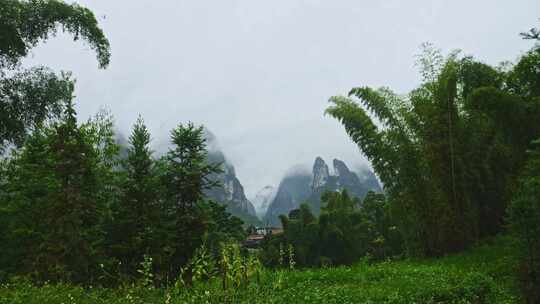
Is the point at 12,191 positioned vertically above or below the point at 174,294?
above

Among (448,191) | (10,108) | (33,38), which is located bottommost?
(448,191)

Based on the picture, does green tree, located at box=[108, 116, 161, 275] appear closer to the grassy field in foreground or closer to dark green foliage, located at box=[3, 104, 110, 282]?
dark green foliage, located at box=[3, 104, 110, 282]

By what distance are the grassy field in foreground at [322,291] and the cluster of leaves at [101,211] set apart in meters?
1.57

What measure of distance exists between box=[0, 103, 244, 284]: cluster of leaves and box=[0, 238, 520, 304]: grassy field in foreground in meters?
1.57

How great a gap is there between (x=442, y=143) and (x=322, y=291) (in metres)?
7.50

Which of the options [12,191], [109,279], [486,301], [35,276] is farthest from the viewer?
[12,191]

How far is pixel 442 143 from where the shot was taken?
1261cm

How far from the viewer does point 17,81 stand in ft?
37.1

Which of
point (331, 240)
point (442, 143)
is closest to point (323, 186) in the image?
point (331, 240)

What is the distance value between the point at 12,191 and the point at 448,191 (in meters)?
12.1

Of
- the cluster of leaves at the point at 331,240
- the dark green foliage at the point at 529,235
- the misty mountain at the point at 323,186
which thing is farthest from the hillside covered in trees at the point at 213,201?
the misty mountain at the point at 323,186

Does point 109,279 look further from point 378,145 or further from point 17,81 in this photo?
point 378,145

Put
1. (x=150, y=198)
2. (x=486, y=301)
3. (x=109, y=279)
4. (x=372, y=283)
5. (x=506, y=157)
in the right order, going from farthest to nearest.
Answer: (x=506, y=157) → (x=150, y=198) → (x=109, y=279) → (x=372, y=283) → (x=486, y=301)

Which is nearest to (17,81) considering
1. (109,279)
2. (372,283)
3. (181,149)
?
(181,149)
